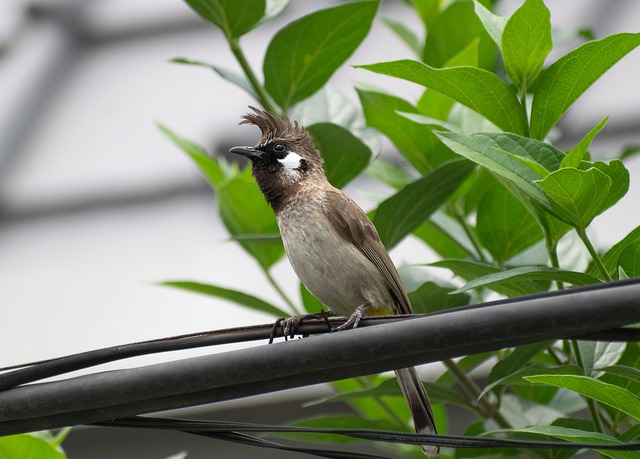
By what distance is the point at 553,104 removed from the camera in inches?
77.1

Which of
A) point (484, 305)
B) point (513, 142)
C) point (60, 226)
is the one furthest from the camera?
point (60, 226)

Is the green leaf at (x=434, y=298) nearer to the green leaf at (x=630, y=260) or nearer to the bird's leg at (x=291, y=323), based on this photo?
the bird's leg at (x=291, y=323)

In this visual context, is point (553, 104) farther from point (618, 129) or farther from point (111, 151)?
point (111, 151)

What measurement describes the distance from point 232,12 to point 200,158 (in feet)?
1.70

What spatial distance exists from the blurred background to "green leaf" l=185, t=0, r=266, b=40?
4.02 m

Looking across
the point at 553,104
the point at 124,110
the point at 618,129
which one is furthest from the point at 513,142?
the point at 124,110

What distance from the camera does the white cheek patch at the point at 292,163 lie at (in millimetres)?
2957

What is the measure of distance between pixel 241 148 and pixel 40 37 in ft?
19.5

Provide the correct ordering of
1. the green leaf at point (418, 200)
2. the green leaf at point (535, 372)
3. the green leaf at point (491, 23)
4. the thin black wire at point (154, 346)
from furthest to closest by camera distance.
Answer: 1. the green leaf at point (418, 200)
2. the green leaf at point (491, 23)
3. the green leaf at point (535, 372)
4. the thin black wire at point (154, 346)

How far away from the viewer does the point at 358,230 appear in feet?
9.02

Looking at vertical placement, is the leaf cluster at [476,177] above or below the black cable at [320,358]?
above

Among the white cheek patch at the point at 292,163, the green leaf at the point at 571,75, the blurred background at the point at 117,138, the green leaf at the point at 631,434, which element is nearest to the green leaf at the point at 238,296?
the white cheek patch at the point at 292,163

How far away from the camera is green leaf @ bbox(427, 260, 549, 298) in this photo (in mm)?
1979

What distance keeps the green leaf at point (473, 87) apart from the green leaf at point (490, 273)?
0.29m
